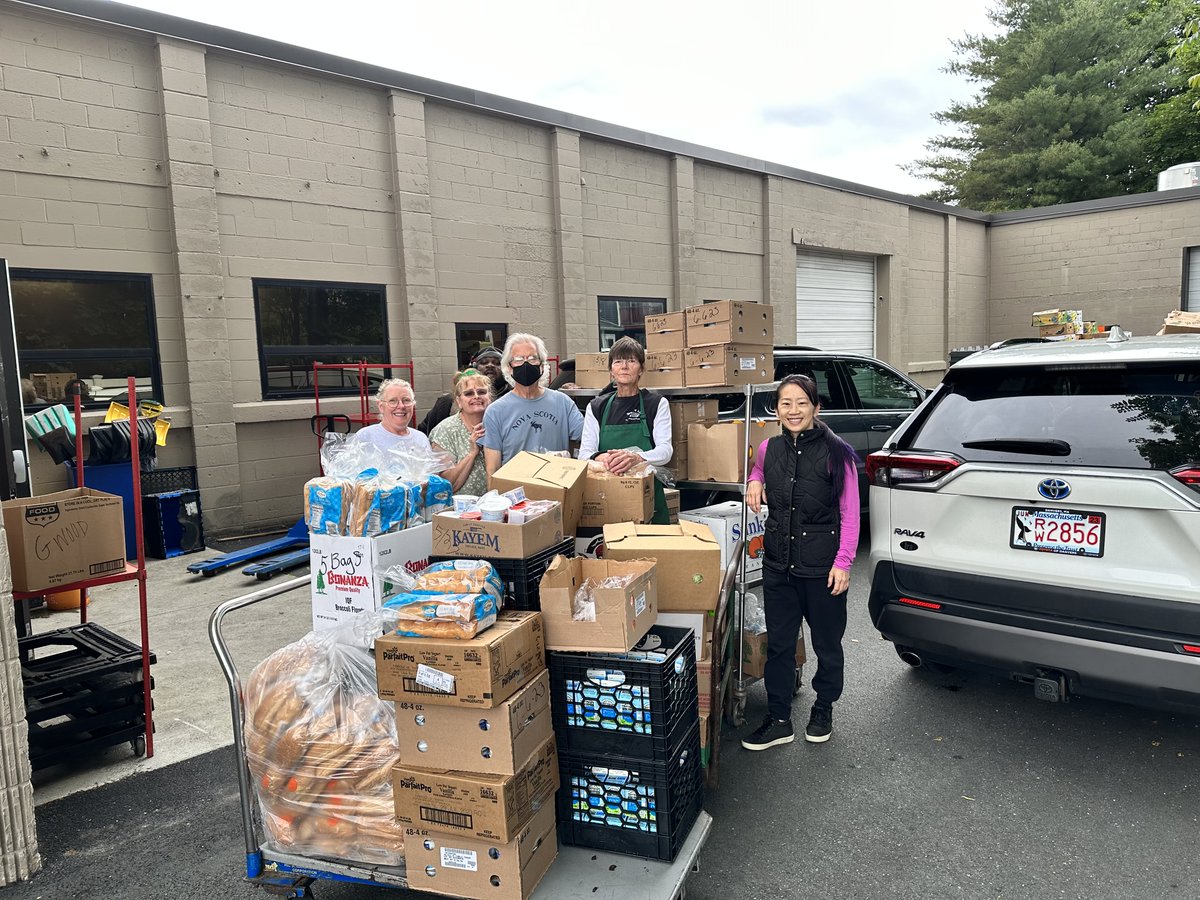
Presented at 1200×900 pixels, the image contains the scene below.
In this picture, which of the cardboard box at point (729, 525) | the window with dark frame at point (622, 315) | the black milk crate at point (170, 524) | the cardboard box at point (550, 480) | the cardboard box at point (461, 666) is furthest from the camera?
the window with dark frame at point (622, 315)

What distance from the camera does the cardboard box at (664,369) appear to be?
17.7ft

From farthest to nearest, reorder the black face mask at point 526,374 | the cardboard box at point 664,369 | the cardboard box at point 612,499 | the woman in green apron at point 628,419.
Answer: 1. the cardboard box at point 664,369
2. the woman in green apron at point 628,419
3. the black face mask at point 526,374
4. the cardboard box at point 612,499

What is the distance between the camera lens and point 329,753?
2486 millimetres

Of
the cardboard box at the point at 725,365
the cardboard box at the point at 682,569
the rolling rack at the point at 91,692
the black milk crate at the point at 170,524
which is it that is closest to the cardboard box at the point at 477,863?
the cardboard box at the point at 682,569

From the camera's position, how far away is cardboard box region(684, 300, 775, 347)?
509 cm

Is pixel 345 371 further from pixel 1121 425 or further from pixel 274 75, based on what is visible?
pixel 1121 425

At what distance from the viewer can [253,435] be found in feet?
27.7

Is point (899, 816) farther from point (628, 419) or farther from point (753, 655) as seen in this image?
point (628, 419)

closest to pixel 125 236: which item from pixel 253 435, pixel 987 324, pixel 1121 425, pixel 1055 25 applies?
pixel 253 435

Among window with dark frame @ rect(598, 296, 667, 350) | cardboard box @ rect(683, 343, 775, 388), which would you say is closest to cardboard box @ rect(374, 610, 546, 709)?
cardboard box @ rect(683, 343, 775, 388)

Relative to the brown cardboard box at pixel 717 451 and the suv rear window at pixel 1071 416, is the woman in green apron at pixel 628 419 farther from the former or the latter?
the suv rear window at pixel 1071 416

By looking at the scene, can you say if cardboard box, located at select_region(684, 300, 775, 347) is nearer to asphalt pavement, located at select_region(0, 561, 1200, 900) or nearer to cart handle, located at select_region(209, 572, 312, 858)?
asphalt pavement, located at select_region(0, 561, 1200, 900)

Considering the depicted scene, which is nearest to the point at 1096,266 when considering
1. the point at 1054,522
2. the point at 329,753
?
Result: the point at 1054,522

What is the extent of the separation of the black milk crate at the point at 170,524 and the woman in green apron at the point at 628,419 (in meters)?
5.35
